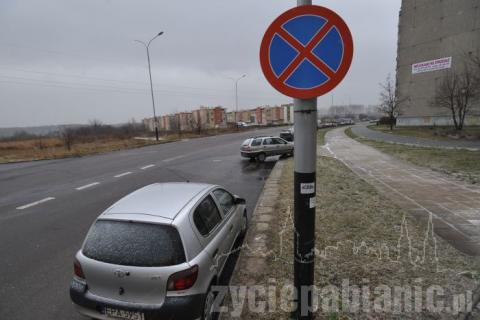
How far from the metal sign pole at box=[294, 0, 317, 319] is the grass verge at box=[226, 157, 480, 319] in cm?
66

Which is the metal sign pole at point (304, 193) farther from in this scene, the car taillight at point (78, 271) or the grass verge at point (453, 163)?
the grass verge at point (453, 163)

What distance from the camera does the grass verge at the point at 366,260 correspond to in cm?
313

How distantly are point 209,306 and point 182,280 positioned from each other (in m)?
0.58

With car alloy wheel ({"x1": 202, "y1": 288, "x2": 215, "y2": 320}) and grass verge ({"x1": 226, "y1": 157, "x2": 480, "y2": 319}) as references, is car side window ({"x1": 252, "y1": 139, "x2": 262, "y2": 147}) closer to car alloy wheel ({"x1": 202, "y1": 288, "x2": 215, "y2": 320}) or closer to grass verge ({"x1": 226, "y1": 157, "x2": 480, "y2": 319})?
grass verge ({"x1": 226, "y1": 157, "x2": 480, "y2": 319})

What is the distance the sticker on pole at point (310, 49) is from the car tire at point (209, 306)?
230 cm

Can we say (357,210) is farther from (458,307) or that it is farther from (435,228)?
(458,307)

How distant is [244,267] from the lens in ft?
13.0

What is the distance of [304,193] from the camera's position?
237 cm

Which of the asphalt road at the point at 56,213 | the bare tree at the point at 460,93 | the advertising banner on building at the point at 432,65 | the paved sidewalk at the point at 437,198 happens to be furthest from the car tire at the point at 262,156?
the advertising banner on building at the point at 432,65

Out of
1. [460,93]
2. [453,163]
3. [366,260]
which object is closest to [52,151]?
[366,260]

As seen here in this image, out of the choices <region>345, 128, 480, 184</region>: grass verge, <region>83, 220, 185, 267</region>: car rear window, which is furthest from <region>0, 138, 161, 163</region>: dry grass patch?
<region>345, 128, 480, 184</region>: grass verge

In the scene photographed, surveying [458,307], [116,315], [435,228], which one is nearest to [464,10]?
[435,228]

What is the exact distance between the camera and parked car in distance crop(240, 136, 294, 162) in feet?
52.3

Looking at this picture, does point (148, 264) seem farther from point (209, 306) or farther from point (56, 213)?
point (56, 213)
